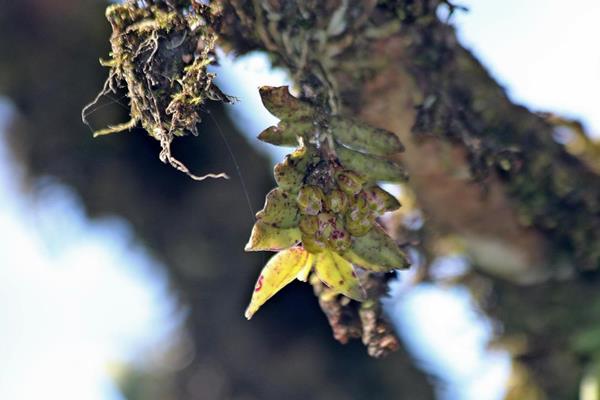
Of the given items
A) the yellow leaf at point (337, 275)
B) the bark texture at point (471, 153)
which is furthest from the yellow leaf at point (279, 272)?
the bark texture at point (471, 153)

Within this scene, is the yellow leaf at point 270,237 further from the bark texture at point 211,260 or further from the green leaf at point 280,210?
the bark texture at point 211,260

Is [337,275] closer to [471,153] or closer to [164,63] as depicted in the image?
[164,63]

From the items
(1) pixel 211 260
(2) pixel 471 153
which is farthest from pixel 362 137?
(1) pixel 211 260

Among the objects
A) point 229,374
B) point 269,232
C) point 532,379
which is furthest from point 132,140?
point 269,232

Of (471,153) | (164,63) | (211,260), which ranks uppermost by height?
(164,63)

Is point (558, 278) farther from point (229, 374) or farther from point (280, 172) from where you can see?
point (280, 172)

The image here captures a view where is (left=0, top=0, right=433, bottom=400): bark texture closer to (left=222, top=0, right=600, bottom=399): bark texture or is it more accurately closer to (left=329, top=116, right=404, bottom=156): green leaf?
(left=222, top=0, right=600, bottom=399): bark texture
